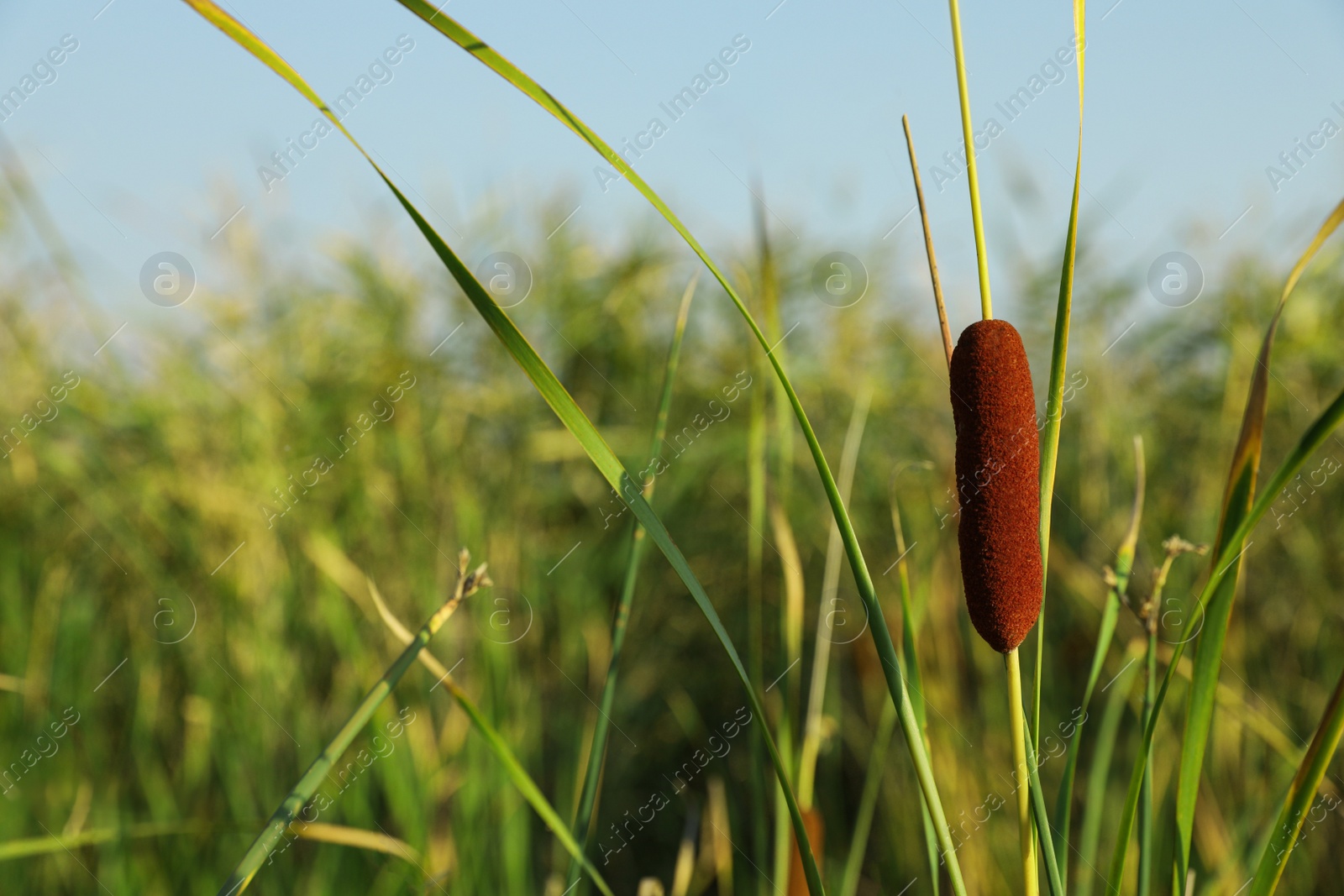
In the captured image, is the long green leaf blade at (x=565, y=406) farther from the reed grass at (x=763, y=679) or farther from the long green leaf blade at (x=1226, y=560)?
the long green leaf blade at (x=1226, y=560)

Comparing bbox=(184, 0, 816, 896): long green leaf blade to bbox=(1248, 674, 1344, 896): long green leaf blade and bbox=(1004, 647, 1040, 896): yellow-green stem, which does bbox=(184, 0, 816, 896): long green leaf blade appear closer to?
bbox=(1004, 647, 1040, 896): yellow-green stem

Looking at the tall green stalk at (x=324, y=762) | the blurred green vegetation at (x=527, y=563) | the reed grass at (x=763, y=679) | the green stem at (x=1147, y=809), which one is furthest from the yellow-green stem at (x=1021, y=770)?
the blurred green vegetation at (x=527, y=563)

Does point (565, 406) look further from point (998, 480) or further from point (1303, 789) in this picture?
point (1303, 789)

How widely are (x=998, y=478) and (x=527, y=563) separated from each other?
1.60m

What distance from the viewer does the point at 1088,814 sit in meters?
0.80

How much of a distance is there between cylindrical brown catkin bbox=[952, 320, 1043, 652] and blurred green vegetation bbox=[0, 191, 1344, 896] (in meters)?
0.81

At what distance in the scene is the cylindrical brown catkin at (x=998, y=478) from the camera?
1.15ft

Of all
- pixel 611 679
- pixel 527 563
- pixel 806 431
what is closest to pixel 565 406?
pixel 806 431

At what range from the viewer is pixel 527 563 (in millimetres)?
1876

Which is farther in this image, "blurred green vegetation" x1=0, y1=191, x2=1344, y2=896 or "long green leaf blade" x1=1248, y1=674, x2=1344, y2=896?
"blurred green vegetation" x1=0, y1=191, x2=1344, y2=896

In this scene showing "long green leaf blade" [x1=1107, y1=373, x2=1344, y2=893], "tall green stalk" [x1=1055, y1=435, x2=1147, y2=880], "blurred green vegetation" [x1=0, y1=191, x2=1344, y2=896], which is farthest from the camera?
"blurred green vegetation" [x1=0, y1=191, x2=1344, y2=896]

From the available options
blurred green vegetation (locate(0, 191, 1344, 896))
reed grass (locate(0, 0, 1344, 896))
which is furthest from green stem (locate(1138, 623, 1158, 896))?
blurred green vegetation (locate(0, 191, 1344, 896))

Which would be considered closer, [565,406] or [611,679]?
[565,406]

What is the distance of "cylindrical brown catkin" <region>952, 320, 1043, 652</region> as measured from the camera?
349mm
